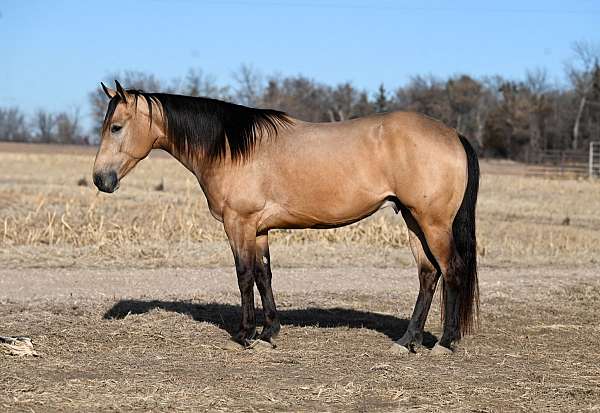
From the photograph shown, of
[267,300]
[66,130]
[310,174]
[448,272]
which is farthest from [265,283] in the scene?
[66,130]

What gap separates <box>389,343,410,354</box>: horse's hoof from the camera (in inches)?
332

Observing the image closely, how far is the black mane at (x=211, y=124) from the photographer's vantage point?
8.61 metres

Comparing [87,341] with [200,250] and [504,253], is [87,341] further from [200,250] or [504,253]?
[504,253]

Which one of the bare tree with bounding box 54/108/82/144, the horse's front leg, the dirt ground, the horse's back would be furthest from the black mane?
the bare tree with bounding box 54/108/82/144

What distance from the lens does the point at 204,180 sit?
8727 millimetres

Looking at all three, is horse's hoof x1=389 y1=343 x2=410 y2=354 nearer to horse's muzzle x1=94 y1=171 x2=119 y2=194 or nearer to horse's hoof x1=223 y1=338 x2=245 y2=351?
horse's hoof x1=223 y1=338 x2=245 y2=351

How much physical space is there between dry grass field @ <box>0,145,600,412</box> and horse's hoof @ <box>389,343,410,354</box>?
0.11 meters

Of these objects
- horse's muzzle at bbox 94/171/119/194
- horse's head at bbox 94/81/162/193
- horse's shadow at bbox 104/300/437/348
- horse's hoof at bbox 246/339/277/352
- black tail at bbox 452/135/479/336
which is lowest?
horse's shadow at bbox 104/300/437/348

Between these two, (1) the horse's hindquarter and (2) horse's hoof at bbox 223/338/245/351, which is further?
(2) horse's hoof at bbox 223/338/245/351

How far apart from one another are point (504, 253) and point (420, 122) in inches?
364

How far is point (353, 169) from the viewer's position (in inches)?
328

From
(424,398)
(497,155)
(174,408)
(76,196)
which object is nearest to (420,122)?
(424,398)

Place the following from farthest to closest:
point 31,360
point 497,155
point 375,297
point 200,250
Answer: point 497,155 → point 200,250 → point 375,297 → point 31,360

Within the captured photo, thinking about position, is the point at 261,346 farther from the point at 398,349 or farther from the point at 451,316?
the point at 451,316
